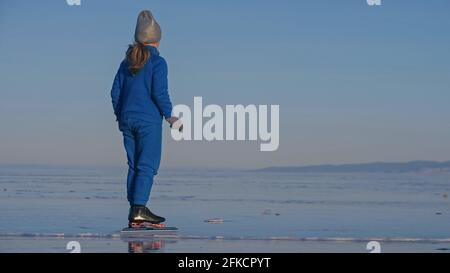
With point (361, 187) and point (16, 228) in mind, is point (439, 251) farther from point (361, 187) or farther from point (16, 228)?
point (361, 187)

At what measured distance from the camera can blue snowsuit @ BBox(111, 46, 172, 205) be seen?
180 inches

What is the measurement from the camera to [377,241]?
4340 millimetres

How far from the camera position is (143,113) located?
15.0 feet

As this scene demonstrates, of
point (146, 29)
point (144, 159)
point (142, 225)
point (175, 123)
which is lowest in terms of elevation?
point (142, 225)

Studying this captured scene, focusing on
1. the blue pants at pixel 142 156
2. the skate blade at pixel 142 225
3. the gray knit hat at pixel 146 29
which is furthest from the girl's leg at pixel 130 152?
the gray knit hat at pixel 146 29

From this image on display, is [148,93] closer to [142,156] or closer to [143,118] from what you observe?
[143,118]

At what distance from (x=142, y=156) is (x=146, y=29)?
601 millimetres

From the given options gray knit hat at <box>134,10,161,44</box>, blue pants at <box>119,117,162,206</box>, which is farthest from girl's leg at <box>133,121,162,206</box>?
gray knit hat at <box>134,10,161,44</box>

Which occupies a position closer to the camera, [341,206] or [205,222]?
[205,222]

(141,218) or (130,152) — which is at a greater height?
(130,152)

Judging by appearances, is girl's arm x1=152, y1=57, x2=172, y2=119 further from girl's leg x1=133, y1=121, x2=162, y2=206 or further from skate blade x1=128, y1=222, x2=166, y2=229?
skate blade x1=128, y1=222, x2=166, y2=229

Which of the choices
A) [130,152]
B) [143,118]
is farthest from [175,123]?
[130,152]
